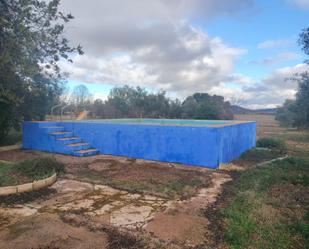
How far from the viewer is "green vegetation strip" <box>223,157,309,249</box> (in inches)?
150

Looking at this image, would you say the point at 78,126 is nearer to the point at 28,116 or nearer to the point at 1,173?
the point at 28,116

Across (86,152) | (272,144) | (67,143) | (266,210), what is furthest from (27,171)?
(272,144)

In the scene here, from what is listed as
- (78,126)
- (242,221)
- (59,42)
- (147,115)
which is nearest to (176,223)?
(242,221)

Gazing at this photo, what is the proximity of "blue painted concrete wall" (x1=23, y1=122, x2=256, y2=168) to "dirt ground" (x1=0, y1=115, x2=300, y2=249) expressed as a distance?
1089 millimetres

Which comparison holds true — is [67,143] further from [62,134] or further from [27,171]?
[27,171]

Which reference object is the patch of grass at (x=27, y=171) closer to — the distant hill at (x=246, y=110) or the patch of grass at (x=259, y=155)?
the patch of grass at (x=259, y=155)

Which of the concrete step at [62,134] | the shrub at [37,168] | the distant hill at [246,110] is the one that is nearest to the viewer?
the shrub at [37,168]

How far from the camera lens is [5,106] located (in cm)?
1155

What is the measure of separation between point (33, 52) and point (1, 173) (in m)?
3.56

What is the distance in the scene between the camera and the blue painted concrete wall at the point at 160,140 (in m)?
8.74

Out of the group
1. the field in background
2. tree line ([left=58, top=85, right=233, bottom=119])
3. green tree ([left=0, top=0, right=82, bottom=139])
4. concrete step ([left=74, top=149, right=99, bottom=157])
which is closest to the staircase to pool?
concrete step ([left=74, top=149, right=99, bottom=157])

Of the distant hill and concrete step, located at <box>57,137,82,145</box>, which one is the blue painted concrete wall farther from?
the distant hill

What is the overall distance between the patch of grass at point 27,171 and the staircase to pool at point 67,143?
3.20 metres

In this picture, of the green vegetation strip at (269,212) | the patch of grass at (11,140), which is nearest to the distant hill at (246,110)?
A: the patch of grass at (11,140)
